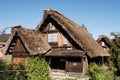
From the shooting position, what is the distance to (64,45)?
2838cm

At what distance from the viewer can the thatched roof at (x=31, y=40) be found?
26.4 meters

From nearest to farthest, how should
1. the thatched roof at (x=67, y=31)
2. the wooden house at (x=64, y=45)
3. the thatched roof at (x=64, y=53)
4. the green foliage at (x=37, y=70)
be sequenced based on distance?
the green foliage at (x=37, y=70) < the thatched roof at (x=64, y=53) < the wooden house at (x=64, y=45) < the thatched roof at (x=67, y=31)

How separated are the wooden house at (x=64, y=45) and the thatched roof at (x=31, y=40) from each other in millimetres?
812

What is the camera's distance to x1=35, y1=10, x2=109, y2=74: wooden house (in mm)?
26269

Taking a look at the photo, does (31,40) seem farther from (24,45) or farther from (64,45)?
(64,45)

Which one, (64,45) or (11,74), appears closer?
(11,74)

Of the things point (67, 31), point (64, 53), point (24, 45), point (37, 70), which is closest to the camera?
point (37, 70)

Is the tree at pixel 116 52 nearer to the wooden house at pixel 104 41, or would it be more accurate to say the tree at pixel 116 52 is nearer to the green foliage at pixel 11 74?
the green foliage at pixel 11 74

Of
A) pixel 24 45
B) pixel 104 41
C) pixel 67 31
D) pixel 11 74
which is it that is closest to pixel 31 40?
pixel 24 45

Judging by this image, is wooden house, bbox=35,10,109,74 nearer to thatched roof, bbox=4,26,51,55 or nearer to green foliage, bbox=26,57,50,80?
thatched roof, bbox=4,26,51,55

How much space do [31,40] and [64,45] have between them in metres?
4.34

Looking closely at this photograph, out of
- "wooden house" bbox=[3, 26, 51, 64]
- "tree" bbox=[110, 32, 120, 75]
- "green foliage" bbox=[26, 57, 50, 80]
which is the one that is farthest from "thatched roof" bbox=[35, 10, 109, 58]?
"green foliage" bbox=[26, 57, 50, 80]

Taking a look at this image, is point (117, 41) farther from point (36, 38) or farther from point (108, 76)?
point (36, 38)

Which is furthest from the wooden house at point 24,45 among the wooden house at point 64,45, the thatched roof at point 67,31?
the thatched roof at point 67,31
